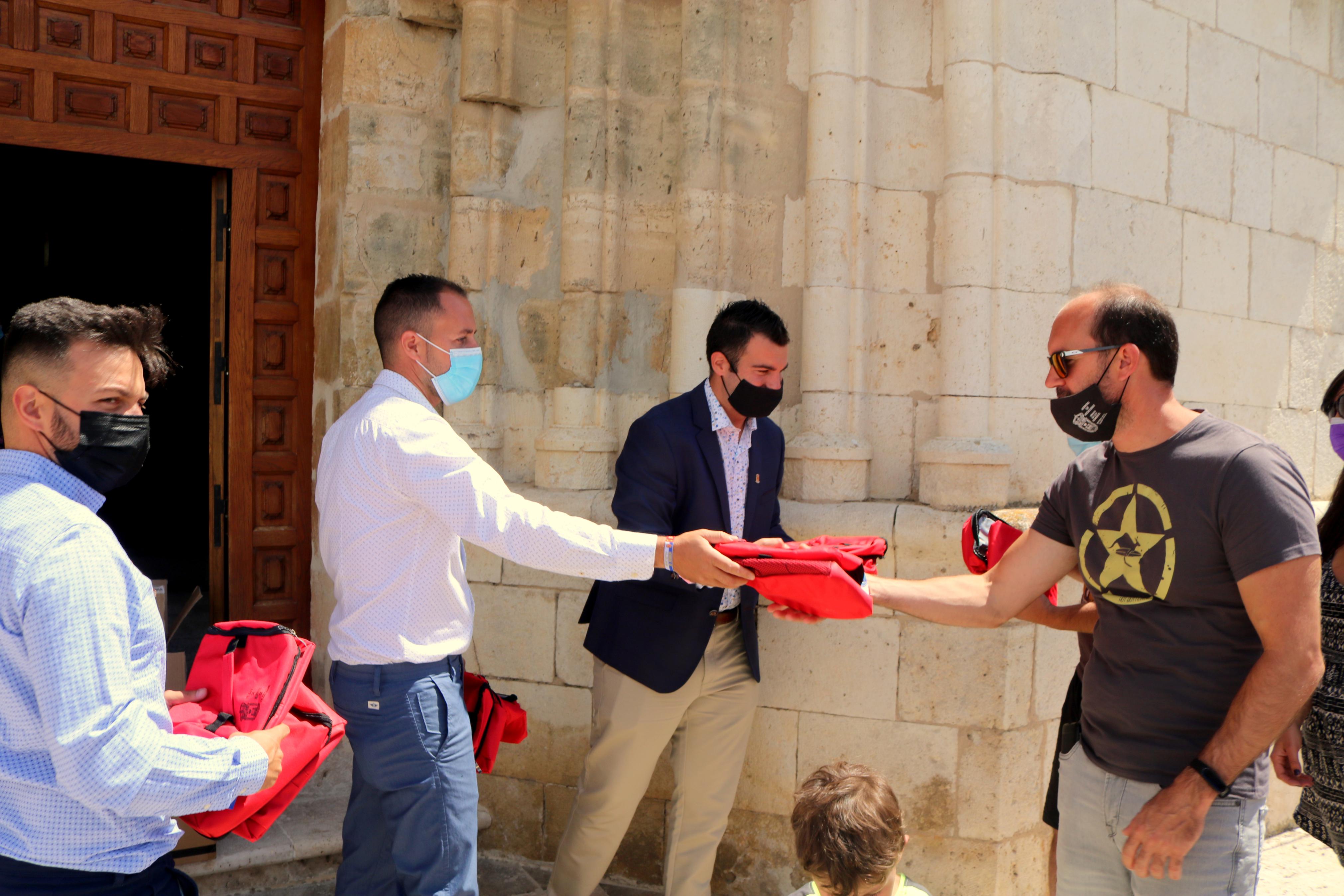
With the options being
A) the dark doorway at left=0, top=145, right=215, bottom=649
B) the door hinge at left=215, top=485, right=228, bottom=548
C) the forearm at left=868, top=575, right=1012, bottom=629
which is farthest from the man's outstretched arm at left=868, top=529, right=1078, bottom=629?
the dark doorway at left=0, top=145, right=215, bottom=649

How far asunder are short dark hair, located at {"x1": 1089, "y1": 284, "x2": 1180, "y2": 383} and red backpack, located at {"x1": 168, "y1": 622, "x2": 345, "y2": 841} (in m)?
1.81

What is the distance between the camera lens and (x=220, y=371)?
4.29m

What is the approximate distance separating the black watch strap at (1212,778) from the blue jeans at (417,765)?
1.58 metres

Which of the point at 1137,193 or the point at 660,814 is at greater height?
the point at 1137,193

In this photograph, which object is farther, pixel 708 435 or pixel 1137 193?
pixel 1137 193

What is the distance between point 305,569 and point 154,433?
7.68m

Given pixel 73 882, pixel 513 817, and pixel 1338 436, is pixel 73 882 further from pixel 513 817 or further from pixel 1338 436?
pixel 1338 436

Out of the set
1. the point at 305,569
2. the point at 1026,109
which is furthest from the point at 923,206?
the point at 305,569

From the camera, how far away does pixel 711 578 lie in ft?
8.30

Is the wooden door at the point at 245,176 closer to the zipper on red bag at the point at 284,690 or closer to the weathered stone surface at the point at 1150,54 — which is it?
the zipper on red bag at the point at 284,690

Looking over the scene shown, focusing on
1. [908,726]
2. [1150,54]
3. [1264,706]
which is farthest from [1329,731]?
[1150,54]

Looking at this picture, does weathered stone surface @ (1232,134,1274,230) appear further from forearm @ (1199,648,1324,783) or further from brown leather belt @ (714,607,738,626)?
forearm @ (1199,648,1324,783)

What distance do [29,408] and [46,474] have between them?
12 centimetres

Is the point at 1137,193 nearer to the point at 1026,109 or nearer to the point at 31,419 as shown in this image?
the point at 1026,109
